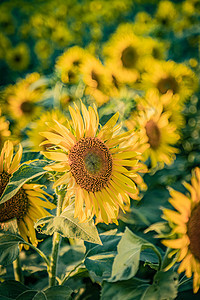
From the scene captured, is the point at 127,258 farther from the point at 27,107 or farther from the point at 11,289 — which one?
the point at 27,107

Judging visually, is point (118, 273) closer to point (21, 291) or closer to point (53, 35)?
point (21, 291)

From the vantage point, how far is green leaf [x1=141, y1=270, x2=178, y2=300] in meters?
0.53

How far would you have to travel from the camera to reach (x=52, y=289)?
1.97 ft

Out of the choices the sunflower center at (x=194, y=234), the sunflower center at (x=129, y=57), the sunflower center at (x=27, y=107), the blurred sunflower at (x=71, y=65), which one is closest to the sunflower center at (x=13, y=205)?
the sunflower center at (x=194, y=234)

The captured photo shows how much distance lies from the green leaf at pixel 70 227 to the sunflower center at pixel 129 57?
1.29 m

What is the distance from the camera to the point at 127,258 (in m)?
0.53

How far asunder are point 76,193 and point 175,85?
118cm

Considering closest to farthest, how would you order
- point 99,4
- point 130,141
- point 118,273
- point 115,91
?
point 118,273
point 130,141
point 115,91
point 99,4

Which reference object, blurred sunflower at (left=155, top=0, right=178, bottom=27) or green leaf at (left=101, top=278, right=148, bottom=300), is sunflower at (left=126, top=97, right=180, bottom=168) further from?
blurred sunflower at (left=155, top=0, right=178, bottom=27)

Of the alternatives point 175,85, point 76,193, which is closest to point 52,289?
point 76,193

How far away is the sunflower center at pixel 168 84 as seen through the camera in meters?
1.53

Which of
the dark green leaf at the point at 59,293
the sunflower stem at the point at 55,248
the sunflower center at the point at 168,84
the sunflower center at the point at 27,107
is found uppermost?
the sunflower center at the point at 27,107

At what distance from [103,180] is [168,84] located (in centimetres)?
107

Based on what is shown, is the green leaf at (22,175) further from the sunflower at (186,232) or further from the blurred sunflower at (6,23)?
the blurred sunflower at (6,23)
